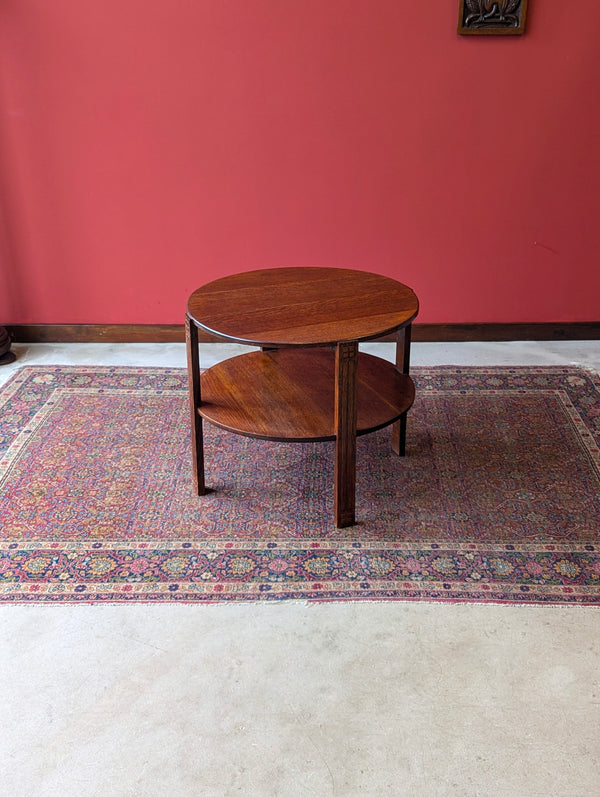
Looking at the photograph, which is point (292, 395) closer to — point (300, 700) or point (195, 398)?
point (195, 398)

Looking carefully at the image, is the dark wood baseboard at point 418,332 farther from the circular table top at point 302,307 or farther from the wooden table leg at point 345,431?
the wooden table leg at point 345,431

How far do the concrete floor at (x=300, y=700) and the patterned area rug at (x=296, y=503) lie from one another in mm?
108

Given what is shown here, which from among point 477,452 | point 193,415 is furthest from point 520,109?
point 193,415

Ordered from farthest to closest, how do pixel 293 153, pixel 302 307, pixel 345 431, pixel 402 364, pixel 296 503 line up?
pixel 293 153
pixel 402 364
pixel 296 503
pixel 302 307
pixel 345 431

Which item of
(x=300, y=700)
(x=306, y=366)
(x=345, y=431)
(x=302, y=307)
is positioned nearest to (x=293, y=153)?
(x=306, y=366)

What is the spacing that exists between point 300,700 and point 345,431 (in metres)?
0.81

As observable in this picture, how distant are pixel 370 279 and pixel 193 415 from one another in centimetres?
80

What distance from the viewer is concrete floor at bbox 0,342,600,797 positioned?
1.70 m

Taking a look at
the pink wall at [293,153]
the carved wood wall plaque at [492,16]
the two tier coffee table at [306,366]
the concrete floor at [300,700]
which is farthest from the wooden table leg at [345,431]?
the carved wood wall plaque at [492,16]

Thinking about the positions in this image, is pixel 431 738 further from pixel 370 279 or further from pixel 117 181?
pixel 117 181

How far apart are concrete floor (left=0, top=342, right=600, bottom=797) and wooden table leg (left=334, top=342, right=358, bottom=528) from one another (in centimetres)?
39

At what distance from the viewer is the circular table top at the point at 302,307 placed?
230 centimetres

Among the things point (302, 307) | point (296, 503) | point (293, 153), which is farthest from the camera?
point (293, 153)

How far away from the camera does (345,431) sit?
2.38 metres
